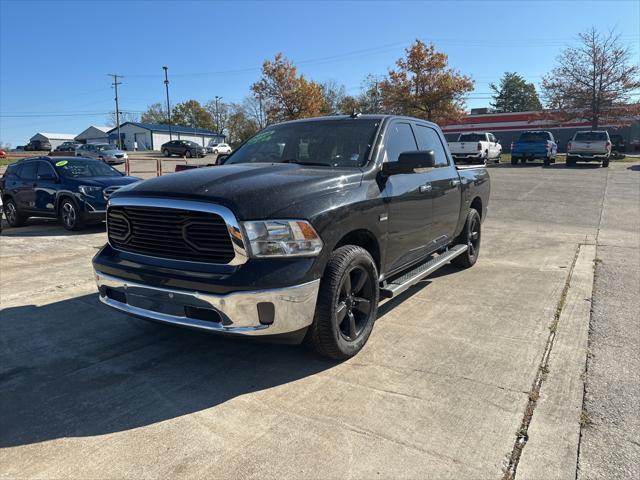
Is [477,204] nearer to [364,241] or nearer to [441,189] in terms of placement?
[441,189]

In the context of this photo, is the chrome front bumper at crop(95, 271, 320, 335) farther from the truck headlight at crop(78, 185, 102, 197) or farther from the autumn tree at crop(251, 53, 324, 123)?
the autumn tree at crop(251, 53, 324, 123)

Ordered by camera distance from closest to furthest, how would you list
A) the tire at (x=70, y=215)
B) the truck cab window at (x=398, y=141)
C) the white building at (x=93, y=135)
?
the truck cab window at (x=398, y=141) → the tire at (x=70, y=215) → the white building at (x=93, y=135)

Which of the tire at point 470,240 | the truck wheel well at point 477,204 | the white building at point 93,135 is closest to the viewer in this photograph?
the tire at point 470,240

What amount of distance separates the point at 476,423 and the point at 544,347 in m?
1.41

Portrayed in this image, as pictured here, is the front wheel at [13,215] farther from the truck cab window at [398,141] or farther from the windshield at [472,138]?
the windshield at [472,138]

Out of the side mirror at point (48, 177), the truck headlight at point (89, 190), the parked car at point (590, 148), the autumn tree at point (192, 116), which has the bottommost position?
the truck headlight at point (89, 190)

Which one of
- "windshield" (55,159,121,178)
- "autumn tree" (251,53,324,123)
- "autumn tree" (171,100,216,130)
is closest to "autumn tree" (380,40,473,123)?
"autumn tree" (251,53,324,123)

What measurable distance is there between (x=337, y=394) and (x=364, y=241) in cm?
127

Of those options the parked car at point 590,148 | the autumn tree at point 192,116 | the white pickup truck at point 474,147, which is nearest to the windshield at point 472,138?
the white pickup truck at point 474,147

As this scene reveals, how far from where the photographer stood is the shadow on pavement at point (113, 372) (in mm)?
2859

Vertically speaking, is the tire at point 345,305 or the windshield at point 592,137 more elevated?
the windshield at point 592,137

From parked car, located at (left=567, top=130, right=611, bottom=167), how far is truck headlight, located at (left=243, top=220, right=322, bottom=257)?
27253mm

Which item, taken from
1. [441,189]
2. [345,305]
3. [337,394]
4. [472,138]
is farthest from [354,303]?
[472,138]

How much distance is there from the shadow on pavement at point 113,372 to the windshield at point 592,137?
2736cm
